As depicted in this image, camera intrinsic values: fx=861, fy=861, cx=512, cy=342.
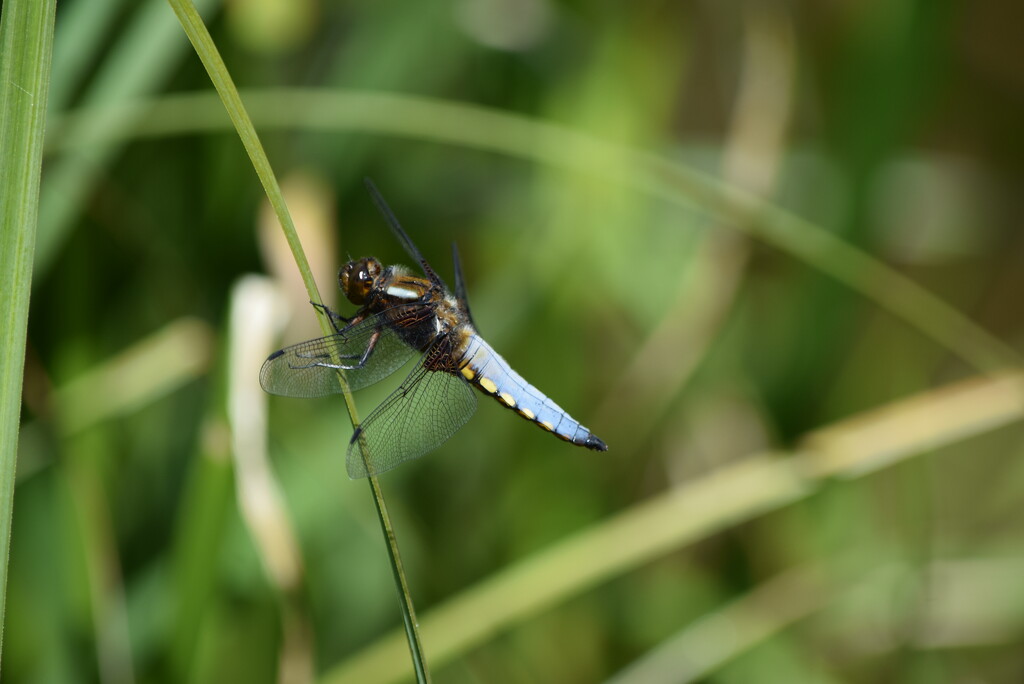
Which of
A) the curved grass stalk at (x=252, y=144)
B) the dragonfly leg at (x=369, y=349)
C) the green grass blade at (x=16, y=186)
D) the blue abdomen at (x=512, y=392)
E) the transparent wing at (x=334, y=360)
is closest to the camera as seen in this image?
the green grass blade at (x=16, y=186)

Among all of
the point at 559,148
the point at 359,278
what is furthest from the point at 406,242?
the point at 559,148

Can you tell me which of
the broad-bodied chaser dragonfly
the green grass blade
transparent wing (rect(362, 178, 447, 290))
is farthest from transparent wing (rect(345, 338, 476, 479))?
the green grass blade

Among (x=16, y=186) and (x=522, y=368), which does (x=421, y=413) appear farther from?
(x=16, y=186)

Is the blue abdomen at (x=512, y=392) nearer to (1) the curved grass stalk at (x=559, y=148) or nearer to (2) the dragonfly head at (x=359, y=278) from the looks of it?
(2) the dragonfly head at (x=359, y=278)

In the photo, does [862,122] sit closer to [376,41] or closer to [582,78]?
[582,78]

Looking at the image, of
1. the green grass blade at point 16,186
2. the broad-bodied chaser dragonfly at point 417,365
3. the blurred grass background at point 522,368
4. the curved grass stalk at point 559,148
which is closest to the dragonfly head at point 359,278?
the broad-bodied chaser dragonfly at point 417,365

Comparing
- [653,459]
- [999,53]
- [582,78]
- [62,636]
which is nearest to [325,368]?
[62,636]
